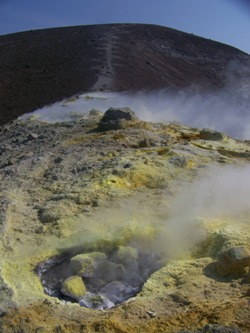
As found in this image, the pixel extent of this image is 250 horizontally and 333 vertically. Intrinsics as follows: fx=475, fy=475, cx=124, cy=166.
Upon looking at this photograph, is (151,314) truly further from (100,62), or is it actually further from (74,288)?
(100,62)

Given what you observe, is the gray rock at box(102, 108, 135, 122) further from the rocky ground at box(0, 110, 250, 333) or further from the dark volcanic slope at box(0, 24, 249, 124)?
the dark volcanic slope at box(0, 24, 249, 124)

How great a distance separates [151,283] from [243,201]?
2.15m

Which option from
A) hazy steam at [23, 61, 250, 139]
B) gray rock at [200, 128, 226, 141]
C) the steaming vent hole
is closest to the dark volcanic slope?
hazy steam at [23, 61, 250, 139]

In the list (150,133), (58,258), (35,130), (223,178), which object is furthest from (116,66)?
(58,258)

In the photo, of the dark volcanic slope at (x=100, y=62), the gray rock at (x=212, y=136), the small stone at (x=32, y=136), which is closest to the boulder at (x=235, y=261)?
the gray rock at (x=212, y=136)

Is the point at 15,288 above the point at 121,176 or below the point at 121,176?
below

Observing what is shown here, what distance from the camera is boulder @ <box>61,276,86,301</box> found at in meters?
4.62

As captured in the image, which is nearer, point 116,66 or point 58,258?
point 58,258

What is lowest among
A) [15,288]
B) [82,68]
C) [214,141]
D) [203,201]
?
[15,288]

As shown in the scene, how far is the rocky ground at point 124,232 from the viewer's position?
4090 millimetres

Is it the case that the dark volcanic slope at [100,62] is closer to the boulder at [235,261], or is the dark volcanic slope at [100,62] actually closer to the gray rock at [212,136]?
the gray rock at [212,136]

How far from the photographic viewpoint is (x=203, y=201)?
627cm

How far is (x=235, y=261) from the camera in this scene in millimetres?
4539

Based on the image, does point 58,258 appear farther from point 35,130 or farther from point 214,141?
point 35,130
